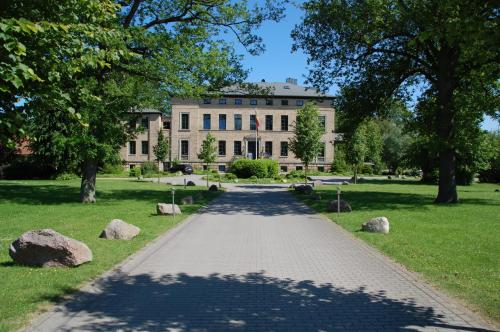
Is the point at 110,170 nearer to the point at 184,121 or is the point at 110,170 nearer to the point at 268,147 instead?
the point at 184,121

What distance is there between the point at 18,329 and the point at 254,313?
9.23ft

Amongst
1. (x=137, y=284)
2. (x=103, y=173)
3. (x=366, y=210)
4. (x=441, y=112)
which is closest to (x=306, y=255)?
(x=137, y=284)

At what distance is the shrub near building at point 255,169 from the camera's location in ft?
155

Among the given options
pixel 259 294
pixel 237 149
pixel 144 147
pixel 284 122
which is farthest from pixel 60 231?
pixel 284 122

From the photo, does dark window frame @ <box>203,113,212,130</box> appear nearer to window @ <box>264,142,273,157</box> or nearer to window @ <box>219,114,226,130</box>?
window @ <box>219,114,226,130</box>

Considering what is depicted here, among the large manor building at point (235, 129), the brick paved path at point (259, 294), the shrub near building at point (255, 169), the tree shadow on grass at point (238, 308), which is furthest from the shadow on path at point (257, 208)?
the large manor building at point (235, 129)

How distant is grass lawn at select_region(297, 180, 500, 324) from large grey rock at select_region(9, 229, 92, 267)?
629 cm

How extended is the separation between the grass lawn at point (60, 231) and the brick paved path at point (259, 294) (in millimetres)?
366

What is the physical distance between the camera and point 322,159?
68.4m

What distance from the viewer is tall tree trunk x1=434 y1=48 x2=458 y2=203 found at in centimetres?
2216

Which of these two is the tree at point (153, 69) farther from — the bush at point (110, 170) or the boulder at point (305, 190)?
the bush at point (110, 170)

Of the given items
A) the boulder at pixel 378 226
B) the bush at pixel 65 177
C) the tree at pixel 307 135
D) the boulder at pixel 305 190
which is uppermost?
the tree at pixel 307 135

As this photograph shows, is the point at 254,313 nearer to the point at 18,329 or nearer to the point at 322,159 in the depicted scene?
the point at 18,329

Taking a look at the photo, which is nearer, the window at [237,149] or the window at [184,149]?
the window at [184,149]
